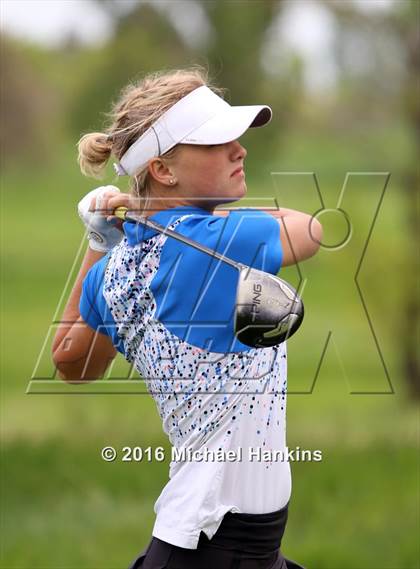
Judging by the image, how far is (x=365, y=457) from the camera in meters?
6.98

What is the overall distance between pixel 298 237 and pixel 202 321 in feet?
1.07

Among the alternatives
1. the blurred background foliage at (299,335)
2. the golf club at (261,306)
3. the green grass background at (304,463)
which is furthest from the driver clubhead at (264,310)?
the green grass background at (304,463)

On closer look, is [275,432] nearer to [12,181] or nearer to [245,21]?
[245,21]

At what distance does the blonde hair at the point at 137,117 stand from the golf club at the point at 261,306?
0.32 meters

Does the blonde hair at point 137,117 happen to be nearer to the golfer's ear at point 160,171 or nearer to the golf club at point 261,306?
the golfer's ear at point 160,171

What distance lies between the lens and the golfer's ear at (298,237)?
299 cm

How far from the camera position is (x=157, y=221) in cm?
303

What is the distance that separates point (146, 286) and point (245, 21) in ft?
54.5

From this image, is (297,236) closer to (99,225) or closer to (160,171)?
(160,171)

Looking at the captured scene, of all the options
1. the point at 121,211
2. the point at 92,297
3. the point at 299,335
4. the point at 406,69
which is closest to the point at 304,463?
the point at 92,297

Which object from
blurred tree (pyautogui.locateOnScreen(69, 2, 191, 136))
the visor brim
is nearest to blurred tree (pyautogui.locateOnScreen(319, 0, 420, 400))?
blurred tree (pyautogui.locateOnScreen(69, 2, 191, 136))

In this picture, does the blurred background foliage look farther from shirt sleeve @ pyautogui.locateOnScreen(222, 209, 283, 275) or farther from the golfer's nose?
shirt sleeve @ pyautogui.locateOnScreen(222, 209, 283, 275)

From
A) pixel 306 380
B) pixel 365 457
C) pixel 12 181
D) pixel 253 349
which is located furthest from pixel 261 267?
pixel 12 181

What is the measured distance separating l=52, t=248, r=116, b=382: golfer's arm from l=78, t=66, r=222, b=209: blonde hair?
290 millimetres
